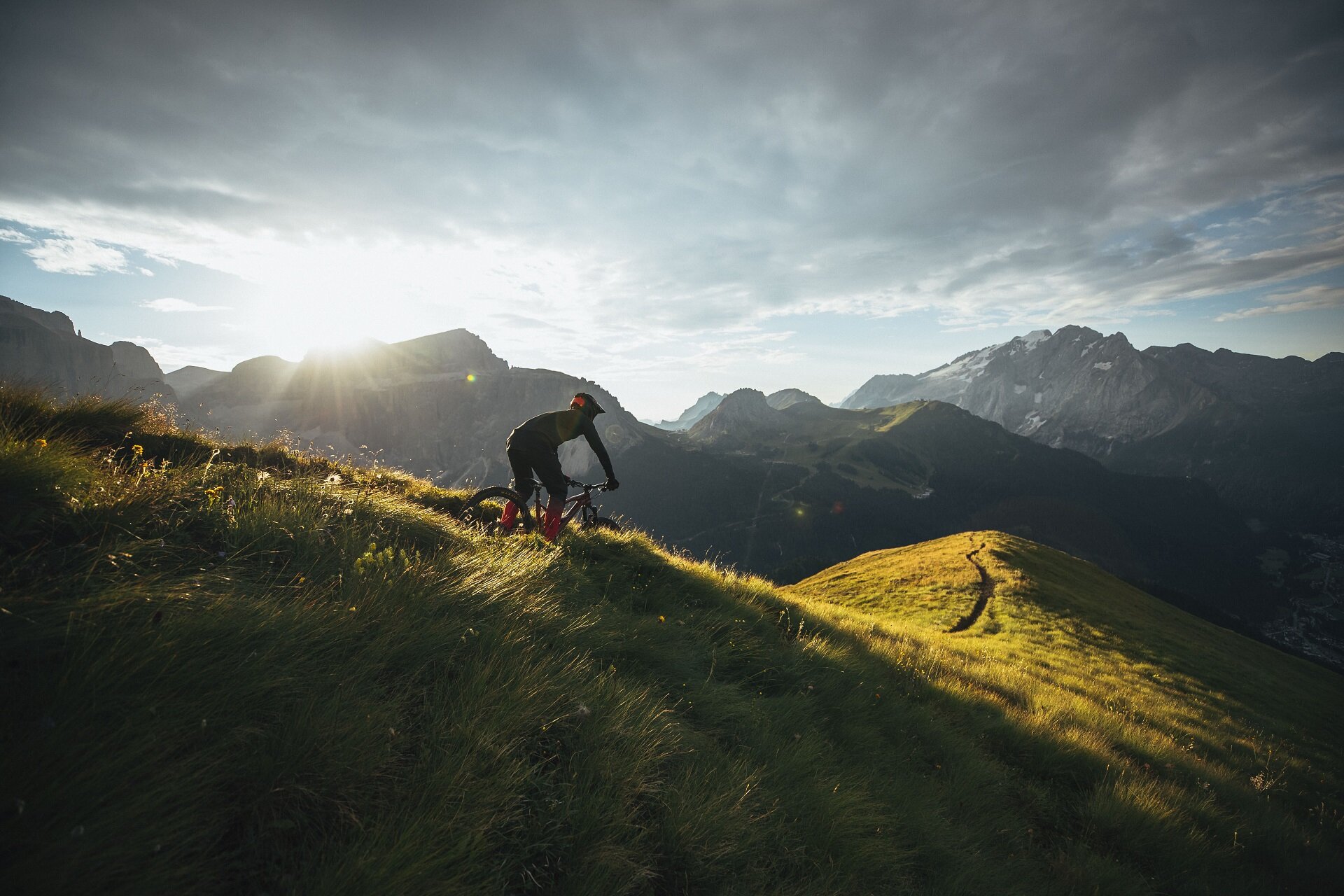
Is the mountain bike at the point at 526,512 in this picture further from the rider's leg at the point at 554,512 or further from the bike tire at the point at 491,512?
the rider's leg at the point at 554,512

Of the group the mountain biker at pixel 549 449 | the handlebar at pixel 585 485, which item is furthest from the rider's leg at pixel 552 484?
the handlebar at pixel 585 485

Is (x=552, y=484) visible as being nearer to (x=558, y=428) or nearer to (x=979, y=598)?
(x=558, y=428)

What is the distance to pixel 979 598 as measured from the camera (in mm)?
29766

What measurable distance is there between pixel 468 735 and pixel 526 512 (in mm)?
7333

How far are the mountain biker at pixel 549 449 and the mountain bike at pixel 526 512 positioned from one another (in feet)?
0.67

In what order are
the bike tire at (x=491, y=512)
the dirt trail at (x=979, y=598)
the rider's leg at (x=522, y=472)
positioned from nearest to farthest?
1. the bike tire at (x=491, y=512)
2. the rider's leg at (x=522, y=472)
3. the dirt trail at (x=979, y=598)

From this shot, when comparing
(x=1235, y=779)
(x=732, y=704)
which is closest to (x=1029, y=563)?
(x=1235, y=779)

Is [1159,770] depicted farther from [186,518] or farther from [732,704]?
[186,518]

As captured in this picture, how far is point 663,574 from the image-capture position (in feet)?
29.7

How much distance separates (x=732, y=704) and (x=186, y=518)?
5.53 metres

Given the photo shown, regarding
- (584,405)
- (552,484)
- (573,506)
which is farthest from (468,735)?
(573,506)

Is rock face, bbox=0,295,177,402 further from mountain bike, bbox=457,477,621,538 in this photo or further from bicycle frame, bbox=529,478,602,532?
bicycle frame, bbox=529,478,602,532

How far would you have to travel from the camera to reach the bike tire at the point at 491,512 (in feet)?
32.4

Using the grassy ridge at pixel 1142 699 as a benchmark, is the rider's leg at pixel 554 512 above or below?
above
